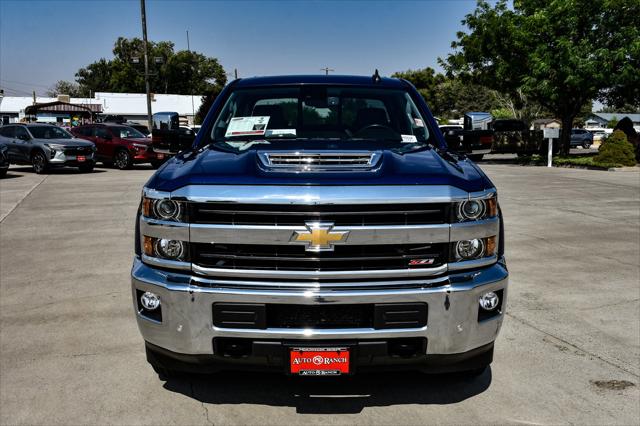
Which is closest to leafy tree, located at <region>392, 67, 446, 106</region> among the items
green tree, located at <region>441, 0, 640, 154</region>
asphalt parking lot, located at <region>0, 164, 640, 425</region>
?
green tree, located at <region>441, 0, 640, 154</region>

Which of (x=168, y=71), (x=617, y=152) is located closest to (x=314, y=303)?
(x=617, y=152)

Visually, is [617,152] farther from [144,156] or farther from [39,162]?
[39,162]

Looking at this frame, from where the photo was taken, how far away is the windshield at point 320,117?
4293 mm

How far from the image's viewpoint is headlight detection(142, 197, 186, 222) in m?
3.07

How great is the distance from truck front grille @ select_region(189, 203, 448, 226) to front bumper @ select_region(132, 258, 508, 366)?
32cm

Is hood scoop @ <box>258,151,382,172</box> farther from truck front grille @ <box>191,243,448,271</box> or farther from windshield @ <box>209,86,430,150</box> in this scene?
windshield @ <box>209,86,430,150</box>

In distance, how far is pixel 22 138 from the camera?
20.5m

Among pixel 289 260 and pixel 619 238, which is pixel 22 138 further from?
pixel 289 260

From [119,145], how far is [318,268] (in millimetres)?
20588

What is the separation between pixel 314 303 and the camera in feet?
9.64

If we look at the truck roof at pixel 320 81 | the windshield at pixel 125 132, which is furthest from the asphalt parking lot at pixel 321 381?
the windshield at pixel 125 132

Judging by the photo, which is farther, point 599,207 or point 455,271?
point 599,207

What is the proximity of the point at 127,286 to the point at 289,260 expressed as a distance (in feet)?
11.9

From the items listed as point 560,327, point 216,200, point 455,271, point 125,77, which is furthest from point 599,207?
point 125,77
